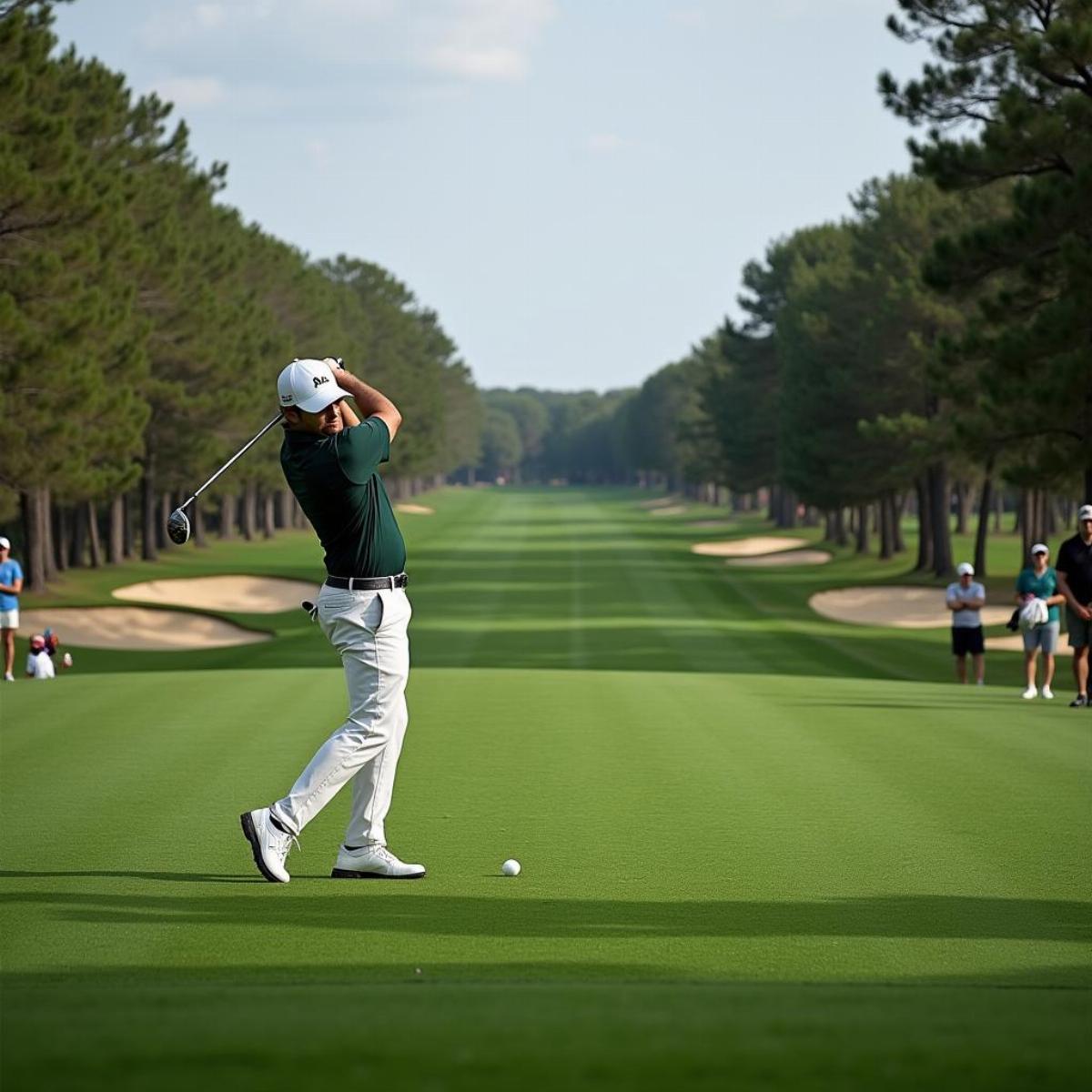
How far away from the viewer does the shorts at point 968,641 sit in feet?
92.8

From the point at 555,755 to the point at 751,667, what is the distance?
63.2 feet

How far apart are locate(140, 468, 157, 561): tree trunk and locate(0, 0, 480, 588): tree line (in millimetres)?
109

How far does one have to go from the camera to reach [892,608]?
5319 centimetres

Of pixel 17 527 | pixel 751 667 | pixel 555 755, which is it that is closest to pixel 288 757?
pixel 555 755

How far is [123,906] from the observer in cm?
875

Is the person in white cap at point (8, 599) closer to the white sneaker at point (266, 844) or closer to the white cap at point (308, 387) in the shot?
the white sneaker at point (266, 844)

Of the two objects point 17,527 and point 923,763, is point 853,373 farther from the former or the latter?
point 923,763

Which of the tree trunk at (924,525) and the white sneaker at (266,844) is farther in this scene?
the tree trunk at (924,525)

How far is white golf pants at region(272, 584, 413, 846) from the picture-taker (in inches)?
371

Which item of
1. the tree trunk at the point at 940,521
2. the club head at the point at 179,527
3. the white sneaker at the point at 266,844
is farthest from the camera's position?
the tree trunk at the point at 940,521

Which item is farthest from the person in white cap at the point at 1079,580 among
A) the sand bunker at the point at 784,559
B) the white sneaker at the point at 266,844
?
the sand bunker at the point at 784,559

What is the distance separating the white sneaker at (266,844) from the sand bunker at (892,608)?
3879 centimetres

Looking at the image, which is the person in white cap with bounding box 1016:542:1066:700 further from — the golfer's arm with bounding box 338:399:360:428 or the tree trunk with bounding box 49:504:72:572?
the tree trunk with bounding box 49:504:72:572

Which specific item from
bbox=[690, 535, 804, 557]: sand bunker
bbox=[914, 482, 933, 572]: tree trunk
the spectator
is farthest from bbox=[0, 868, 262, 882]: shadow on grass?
bbox=[690, 535, 804, 557]: sand bunker
